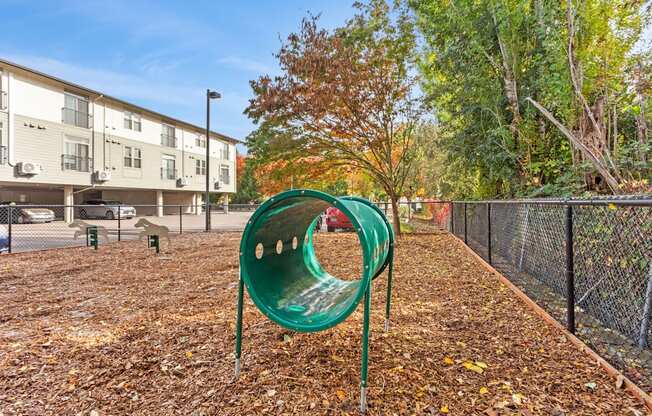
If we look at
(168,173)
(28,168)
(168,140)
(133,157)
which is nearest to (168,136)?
(168,140)

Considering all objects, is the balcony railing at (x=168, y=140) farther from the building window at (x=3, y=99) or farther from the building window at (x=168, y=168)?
the building window at (x=3, y=99)

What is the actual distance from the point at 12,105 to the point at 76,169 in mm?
4556

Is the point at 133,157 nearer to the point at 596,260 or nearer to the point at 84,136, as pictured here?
the point at 84,136

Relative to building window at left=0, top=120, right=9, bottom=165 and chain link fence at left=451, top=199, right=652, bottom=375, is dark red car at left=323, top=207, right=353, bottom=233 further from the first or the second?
building window at left=0, top=120, right=9, bottom=165

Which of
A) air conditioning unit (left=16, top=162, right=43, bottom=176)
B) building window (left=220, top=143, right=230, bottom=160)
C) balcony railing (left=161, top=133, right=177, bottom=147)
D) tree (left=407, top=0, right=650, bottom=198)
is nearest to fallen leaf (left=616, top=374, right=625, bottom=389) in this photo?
tree (left=407, top=0, right=650, bottom=198)

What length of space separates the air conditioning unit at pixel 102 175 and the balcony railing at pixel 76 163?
491mm

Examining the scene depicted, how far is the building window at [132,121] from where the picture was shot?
2339cm

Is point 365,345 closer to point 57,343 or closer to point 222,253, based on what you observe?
point 57,343

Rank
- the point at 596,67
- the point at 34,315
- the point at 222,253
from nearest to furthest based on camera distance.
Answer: the point at 34,315
the point at 596,67
the point at 222,253

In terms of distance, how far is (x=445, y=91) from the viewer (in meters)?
8.84

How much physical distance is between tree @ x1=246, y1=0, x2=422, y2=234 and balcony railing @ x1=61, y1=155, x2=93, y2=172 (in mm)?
15994

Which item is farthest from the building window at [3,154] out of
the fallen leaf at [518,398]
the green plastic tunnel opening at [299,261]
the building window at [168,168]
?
the fallen leaf at [518,398]

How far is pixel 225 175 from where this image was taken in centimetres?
3441

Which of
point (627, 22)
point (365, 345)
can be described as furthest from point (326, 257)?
point (627, 22)
